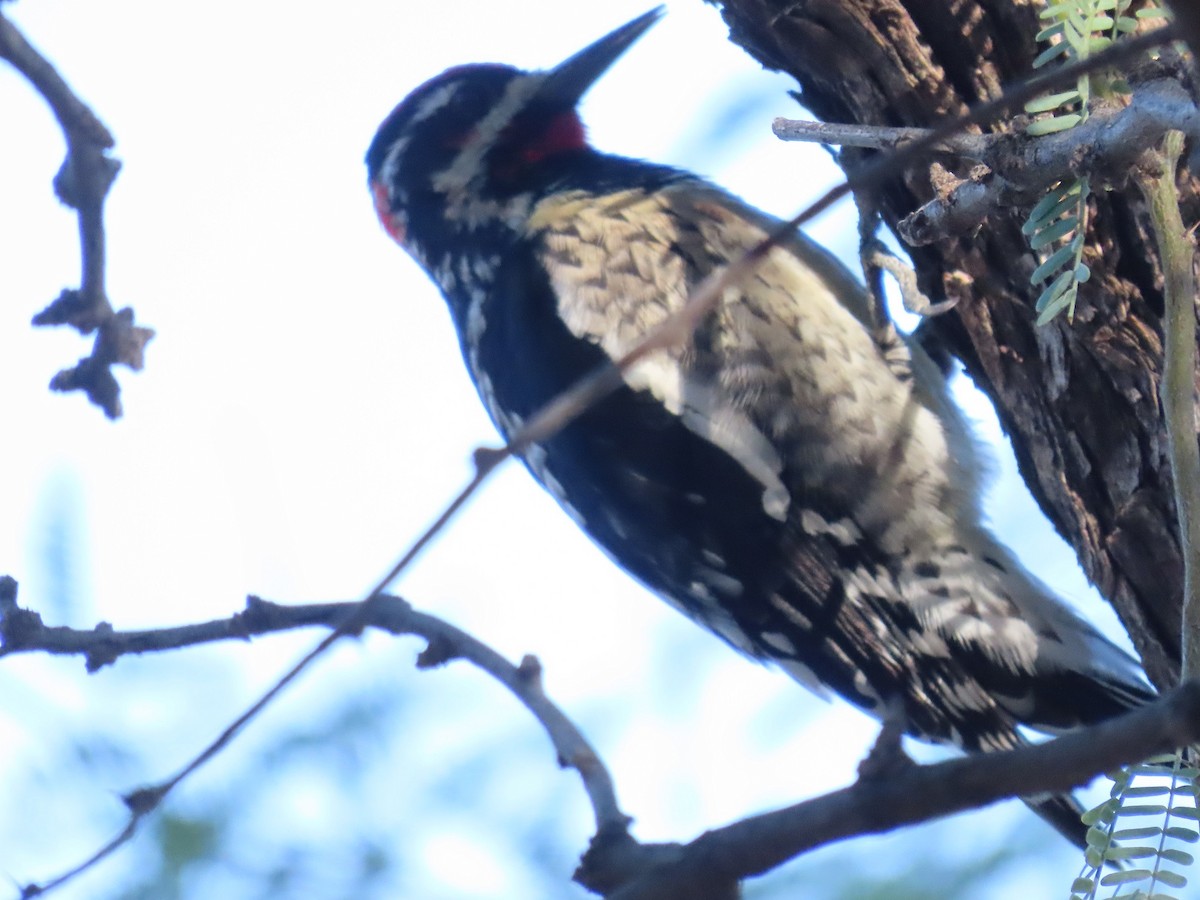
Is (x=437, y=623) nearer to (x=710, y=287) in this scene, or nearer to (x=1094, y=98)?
(x=710, y=287)

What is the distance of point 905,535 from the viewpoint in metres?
2.67

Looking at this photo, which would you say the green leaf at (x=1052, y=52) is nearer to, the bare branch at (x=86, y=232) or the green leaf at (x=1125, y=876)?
the green leaf at (x=1125, y=876)

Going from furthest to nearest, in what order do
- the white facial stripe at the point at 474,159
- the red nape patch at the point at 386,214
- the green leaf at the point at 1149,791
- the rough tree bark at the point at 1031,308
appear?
the red nape patch at the point at 386,214 < the white facial stripe at the point at 474,159 < the rough tree bark at the point at 1031,308 < the green leaf at the point at 1149,791

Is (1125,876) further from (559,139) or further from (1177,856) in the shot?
(559,139)

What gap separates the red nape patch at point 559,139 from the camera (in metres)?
3.19

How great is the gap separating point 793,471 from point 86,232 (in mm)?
1358

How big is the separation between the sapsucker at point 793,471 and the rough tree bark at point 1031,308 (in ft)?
1.16

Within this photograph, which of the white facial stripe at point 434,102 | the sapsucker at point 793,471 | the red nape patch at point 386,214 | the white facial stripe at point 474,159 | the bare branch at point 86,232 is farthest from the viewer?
the red nape patch at point 386,214

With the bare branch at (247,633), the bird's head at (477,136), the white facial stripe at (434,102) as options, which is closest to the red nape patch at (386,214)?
the bird's head at (477,136)

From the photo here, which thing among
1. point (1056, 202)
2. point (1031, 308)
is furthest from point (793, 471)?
point (1056, 202)

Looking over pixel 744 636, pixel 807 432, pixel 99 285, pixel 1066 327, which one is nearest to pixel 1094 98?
pixel 1066 327

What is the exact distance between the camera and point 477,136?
324 cm

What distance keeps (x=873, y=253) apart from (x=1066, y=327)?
2.41 ft

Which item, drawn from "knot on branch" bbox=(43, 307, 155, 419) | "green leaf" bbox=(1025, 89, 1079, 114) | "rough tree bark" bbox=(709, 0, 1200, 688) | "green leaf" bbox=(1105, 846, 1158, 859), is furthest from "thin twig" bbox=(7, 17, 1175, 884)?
"rough tree bark" bbox=(709, 0, 1200, 688)
